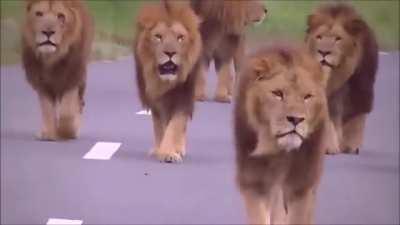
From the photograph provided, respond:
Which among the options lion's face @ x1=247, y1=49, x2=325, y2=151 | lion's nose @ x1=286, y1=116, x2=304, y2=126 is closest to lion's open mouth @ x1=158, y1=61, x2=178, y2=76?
lion's face @ x1=247, y1=49, x2=325, y2=151

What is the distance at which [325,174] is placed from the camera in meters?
1.87

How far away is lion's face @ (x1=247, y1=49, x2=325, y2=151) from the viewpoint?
1696mm

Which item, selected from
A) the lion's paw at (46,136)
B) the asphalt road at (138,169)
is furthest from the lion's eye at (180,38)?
the lion's paw at (46,136)

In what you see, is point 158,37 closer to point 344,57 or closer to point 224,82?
point 224,82

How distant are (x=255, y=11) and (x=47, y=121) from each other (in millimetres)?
570

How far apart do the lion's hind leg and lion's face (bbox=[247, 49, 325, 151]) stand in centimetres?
50

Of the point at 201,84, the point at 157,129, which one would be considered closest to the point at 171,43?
the point at 201,84

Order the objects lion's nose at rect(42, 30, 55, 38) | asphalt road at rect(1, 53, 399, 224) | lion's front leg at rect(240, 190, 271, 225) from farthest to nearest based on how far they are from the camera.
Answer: lion's nose at rect(42, 30, 55, 38)
asphalt road at rect(1, 53, 399, 224)
lion's front leg at rect(240, 190, 271, 225)

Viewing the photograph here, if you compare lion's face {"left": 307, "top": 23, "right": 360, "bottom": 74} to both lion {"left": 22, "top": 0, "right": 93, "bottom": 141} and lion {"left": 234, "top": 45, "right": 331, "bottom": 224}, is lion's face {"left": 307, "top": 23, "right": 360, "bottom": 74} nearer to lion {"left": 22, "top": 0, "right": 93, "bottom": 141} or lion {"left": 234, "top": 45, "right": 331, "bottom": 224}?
lion {"left": 234, "top": 45, "right": 331, "bottom": 224}

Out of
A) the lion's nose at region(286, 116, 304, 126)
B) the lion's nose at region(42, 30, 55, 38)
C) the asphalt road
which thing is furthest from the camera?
the lion's nose at region(42, 30, 55, 38)

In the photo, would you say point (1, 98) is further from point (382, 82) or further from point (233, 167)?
point (382, 82)

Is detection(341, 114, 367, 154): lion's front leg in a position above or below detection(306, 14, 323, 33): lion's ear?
below

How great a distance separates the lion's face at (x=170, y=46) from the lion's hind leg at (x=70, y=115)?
270 millimetres

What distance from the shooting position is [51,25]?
1.99 metres
